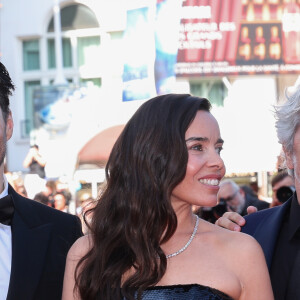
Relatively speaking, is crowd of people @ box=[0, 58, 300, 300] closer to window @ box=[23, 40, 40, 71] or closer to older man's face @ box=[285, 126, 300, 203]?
older man's face @ box=[285, 126, 300, 203]

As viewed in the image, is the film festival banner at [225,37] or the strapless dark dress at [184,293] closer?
the strapless dark dress at [184,293]

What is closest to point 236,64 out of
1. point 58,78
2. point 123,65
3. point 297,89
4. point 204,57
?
point 204,57

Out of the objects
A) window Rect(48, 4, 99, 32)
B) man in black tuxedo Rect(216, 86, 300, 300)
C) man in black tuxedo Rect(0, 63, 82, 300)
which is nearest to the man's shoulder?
man in black tuxedo Rect(0, 63, 82, 300)

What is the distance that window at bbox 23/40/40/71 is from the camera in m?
21.3

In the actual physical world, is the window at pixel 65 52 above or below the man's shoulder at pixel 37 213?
above

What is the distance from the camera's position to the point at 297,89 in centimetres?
282

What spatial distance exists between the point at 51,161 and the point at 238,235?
16379 mm

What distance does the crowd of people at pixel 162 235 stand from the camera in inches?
97.4

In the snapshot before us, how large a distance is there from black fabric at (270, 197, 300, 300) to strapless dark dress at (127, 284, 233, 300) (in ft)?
1.21

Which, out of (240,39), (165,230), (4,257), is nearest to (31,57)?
(240,39)

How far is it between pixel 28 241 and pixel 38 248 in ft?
0.18

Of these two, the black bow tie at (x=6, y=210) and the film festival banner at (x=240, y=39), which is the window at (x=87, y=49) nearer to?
the film festival banner at (x=240, y=39)

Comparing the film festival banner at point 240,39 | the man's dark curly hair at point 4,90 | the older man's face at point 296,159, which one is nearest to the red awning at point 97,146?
the film festival banner at point 240,39

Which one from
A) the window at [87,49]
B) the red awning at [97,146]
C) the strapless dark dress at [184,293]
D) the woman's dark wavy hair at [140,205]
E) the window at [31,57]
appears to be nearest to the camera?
the strapless dark dress at [184,293]
